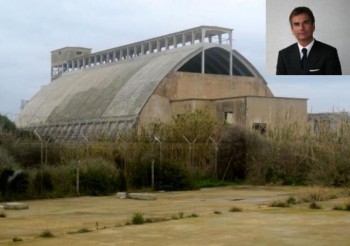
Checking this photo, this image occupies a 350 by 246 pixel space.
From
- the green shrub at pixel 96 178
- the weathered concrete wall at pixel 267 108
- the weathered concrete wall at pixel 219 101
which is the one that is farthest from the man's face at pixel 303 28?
the weathered concrete wall at pixel 267 108

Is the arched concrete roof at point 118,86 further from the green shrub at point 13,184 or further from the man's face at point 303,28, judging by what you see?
the man's face at point 303,28

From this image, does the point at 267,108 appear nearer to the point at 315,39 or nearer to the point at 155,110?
the point at 155,110

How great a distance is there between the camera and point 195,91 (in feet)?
151

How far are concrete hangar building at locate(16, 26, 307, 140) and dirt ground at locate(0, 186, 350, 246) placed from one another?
66.3 feet

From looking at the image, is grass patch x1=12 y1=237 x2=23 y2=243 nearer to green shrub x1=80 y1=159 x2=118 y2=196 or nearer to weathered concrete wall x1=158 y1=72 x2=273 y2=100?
green shrub x1=80 y1=159 x2=118 y2=196

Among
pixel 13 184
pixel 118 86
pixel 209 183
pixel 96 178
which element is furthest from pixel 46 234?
pixel 118 86

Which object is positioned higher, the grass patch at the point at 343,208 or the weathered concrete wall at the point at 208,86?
the weathered concrete wall at the point at 208,86

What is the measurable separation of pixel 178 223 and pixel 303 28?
4.64 metres

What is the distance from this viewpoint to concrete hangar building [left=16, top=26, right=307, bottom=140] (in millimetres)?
39906

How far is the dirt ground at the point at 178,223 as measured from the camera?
1008cm

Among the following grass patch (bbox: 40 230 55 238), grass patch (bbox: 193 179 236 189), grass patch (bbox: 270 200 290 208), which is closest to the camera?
grass patch (bbox: 40 230 55 238)

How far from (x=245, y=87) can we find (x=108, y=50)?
19632 millimetres

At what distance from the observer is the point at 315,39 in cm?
1095

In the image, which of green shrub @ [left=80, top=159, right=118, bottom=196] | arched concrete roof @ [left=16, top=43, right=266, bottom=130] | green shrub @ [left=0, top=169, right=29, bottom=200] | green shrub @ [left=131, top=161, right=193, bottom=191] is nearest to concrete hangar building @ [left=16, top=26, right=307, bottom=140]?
arched concrete roof @ [left=16, top=43, right=266, bottom=130]
